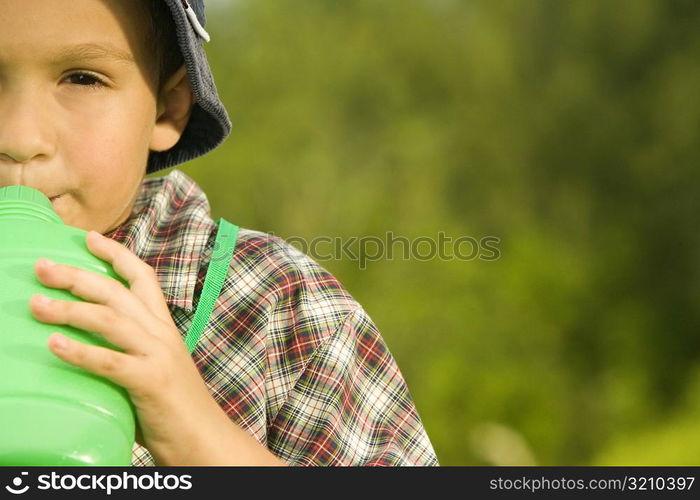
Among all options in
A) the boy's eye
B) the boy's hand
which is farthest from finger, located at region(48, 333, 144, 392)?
the boy's eye

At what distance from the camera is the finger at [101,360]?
75cm

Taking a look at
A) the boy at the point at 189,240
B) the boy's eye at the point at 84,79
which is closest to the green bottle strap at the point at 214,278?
the boy at the point at 189,240

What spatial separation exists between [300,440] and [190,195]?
400 mm

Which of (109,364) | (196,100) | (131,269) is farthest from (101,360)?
(196,100)

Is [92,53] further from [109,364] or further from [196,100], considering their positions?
[109,364]

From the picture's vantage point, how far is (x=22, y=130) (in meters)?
1.03

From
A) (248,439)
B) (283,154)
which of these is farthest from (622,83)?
(248,439)

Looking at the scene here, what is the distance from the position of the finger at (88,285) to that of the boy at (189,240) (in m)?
0.09

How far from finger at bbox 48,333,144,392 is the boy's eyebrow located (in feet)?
1.37

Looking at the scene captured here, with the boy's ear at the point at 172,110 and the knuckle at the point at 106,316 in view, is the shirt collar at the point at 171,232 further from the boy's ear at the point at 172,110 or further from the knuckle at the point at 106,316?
the knuckle at the point at 106,316

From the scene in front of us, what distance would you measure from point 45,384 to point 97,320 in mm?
69

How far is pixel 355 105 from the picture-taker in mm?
4129

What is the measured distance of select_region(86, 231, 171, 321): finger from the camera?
0.84 m
